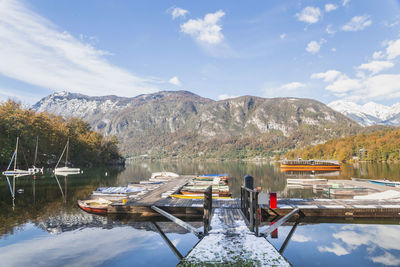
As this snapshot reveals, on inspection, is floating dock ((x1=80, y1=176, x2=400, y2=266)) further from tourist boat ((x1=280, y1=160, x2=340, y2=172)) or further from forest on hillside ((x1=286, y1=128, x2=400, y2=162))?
forest on hillside ((x1=286, y1=128, x2=400, y2=162))

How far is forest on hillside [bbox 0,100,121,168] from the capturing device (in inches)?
2495

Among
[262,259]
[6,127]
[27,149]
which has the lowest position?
[262,259]

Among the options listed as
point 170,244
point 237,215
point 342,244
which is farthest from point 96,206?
point 342,244

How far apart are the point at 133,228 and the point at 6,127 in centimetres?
6478

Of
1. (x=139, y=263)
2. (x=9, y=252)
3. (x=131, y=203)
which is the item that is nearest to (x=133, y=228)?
(x=131, y=203)

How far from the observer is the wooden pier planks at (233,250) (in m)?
9.15

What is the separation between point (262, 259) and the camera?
30.7 feet

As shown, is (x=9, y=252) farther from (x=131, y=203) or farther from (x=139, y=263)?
(x=131, y=203)

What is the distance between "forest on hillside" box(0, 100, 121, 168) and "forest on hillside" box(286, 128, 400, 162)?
110463 mm

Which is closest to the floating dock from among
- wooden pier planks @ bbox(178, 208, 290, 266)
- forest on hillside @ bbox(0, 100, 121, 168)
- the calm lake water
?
wooden pier planks @ bbox(178, 208, 290, 266)

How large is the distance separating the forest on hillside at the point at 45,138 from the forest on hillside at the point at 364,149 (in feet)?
362

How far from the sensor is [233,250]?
10.1 meters

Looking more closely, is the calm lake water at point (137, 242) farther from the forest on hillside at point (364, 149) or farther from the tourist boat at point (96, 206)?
the forest on hillside at point (364, 149)

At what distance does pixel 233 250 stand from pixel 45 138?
80.5 metres
